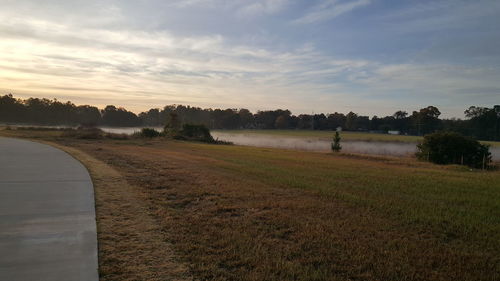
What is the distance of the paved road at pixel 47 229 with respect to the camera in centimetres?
406

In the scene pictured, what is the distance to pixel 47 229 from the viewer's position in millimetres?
5539

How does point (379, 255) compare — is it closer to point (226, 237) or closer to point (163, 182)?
point (226, 237)

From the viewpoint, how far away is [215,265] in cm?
439

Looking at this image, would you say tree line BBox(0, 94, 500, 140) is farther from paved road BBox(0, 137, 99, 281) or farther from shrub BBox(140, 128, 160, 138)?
paved road BBox(0, 137, 99, 281)

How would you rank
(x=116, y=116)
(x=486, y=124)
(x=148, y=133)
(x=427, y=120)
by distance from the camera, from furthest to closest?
(x=116, y=116)
(x=427, y=120)
(x=486, y=124)
(x=148, y=133)

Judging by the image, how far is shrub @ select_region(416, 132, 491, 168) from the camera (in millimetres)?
26609

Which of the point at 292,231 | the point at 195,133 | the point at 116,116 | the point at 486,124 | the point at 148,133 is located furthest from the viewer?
the point at 116,116

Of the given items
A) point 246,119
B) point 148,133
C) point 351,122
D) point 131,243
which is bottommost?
point 131,243

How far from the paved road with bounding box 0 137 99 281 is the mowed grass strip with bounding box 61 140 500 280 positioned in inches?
51.3

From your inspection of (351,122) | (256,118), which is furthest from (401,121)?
(256,118)

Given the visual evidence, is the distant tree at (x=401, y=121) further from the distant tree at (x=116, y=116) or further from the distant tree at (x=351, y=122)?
the distant tree at (x=116, y=116)

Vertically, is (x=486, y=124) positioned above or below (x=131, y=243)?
above

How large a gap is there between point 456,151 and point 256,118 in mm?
118392

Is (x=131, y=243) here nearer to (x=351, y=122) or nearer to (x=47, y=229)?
(x=47, y=229)
